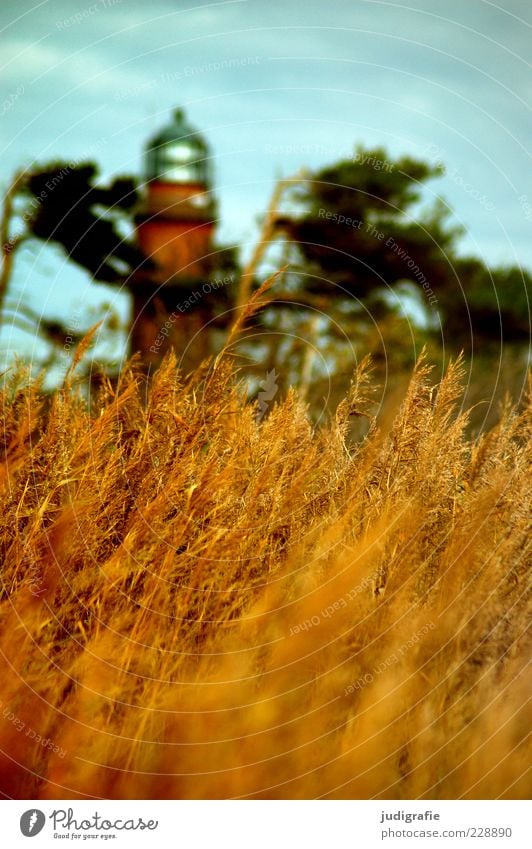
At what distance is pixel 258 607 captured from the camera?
249 centimetres

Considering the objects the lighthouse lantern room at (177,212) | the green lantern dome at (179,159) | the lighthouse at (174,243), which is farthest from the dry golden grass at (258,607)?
the green lantern dome at (179,159)

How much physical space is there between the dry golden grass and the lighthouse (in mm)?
9268

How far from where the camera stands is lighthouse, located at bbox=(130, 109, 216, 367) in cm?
1231

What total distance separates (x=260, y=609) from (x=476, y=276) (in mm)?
15870

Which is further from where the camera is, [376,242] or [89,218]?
[376,242]

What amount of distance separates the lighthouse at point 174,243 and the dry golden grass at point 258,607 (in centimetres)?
927

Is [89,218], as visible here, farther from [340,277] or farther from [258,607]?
[258,607]

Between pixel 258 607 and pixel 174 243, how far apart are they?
12.4 metres

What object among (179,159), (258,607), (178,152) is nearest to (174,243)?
(179,159)

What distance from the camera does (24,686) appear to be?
2342mm

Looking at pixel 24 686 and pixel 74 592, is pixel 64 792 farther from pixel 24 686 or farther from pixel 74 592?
pixel 74 592

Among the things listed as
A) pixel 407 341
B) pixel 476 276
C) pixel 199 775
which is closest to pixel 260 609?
pixel 199 775

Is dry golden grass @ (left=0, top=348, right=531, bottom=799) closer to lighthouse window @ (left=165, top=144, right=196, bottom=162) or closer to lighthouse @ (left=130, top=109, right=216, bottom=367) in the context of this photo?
lighthouse @ (left=130, top=109, right=216, bottom=367)

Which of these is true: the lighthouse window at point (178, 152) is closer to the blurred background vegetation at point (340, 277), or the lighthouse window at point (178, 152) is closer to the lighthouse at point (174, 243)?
the lighthouse at point (174, 243)
